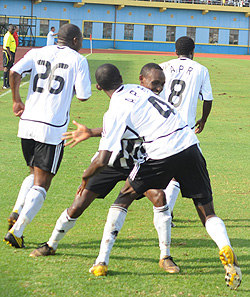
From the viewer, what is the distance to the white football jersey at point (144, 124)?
13.8ft

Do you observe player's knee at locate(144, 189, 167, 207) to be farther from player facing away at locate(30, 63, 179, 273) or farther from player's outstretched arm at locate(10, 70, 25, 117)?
player's outstretched arm at locate(10, 70, 25, 117)

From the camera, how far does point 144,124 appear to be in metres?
4.32

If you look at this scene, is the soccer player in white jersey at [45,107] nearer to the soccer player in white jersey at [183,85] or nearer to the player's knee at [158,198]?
the player's knee at [158,198]

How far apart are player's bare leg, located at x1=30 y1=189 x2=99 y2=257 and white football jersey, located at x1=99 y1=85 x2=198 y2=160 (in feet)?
2.58

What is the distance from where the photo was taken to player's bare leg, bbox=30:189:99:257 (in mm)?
4863

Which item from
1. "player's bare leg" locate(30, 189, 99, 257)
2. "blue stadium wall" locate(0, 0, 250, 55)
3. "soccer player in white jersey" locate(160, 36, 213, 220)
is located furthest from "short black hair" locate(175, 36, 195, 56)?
"blue stadium wall" locate(0, 0, 250, 55)

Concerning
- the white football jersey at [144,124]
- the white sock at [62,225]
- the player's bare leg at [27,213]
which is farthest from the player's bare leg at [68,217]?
the white football jersey at [144,124]

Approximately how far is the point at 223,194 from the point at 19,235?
3597 mm

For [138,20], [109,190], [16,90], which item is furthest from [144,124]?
[138,20]

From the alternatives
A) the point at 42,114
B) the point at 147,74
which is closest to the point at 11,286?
the point at 42,114

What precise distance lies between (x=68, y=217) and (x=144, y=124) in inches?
47.5

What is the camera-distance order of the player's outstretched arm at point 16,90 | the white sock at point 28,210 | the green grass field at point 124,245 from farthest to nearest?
the player's outstretched arm at point 16,90 < the white sock at point 28,210 < the green grass field at point 124,245

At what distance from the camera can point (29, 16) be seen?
2323 inches

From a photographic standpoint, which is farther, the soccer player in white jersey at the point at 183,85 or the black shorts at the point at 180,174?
the soccer player in white jersey at the point at 183,85
